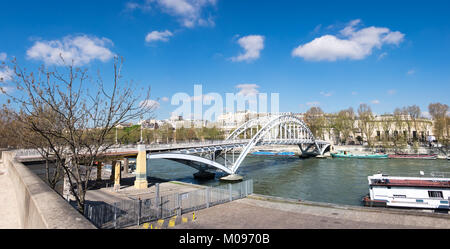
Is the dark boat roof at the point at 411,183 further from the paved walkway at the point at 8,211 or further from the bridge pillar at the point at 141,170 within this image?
the paved walkway at the point at 8,211

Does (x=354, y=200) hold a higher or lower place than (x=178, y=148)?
lower

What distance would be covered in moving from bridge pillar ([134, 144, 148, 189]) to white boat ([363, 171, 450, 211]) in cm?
1677

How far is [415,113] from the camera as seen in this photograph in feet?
215

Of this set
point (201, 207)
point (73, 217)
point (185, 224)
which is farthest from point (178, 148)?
point (73, 217)

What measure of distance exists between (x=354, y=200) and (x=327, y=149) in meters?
51.9

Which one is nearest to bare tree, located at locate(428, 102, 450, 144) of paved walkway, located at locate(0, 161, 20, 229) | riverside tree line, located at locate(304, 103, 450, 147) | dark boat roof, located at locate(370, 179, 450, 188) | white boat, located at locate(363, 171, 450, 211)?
riverside tree line, located at locate(304, 103, 450, 147)

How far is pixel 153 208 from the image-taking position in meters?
10.7

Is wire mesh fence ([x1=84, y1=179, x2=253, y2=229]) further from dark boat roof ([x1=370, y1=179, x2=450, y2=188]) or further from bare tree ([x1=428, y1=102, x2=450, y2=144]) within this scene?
bare tree ([x1=428, y1=102, x2=450, y2=144])

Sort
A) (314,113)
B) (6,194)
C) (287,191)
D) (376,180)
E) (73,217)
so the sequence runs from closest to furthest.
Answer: (73,217) < (6,194) < (376,180) < (287,191) < (314,113)

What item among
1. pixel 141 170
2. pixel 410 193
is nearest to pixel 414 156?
pixel 410 193

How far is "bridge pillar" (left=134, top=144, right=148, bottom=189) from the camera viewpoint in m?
20.5

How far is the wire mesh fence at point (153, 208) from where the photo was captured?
8773mm

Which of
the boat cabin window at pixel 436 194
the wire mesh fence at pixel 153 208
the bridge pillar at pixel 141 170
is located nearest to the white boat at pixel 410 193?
the boat cabin window at pixel 436 194
